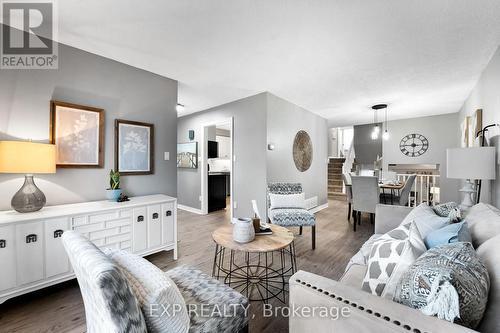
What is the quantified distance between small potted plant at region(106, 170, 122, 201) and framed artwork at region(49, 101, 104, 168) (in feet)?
0.67

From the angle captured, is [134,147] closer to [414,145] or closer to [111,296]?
[111,296]

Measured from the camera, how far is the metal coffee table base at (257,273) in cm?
189

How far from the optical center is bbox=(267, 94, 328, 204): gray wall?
3.71 m

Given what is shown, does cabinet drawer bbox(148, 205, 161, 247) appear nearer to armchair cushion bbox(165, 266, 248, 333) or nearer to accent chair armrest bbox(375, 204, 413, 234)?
armchair cushion bbox(165, 266, 248, 333)

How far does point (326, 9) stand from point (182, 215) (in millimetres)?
4226

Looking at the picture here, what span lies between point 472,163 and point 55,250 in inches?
144

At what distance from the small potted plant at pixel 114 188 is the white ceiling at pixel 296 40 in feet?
4.40

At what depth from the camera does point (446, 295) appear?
668 millimetres

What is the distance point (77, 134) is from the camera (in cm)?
221

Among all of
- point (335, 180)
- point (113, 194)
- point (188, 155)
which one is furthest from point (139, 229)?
point (335, 180)

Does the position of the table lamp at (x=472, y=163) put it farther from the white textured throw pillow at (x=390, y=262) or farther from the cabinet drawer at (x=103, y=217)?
the cabinet drawer at (x=103, y=217)

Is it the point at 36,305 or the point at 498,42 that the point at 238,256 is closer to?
the point at 36,305

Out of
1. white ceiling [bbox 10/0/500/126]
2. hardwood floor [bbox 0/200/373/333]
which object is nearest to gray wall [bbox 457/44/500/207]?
white ceiling [bbox 10/0/500/126]

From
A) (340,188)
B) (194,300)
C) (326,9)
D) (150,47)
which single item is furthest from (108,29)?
(340,188)
